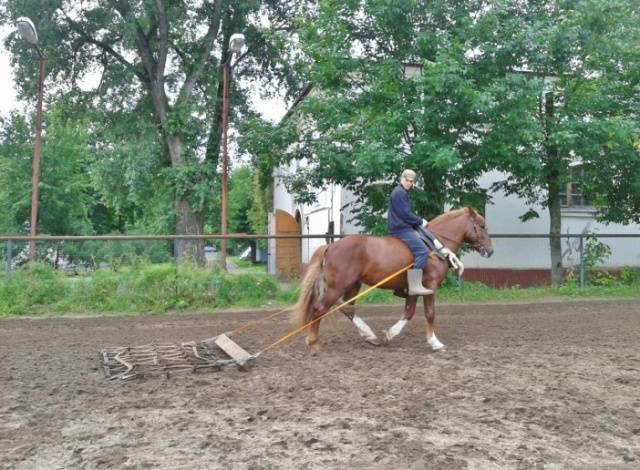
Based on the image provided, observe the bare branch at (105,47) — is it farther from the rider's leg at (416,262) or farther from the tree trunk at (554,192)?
the rider's leg at (416,262)

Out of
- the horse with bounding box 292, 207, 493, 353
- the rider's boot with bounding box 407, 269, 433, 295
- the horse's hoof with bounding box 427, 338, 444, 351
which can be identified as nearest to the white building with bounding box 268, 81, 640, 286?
the horse with bounding box 292, 207, 493, 353

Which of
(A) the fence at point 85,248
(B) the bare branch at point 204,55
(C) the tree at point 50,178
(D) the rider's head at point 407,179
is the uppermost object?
(B) the bare branch at point 204,55

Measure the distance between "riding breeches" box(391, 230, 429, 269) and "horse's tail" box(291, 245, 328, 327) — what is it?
4.29 feet

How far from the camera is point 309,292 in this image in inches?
321

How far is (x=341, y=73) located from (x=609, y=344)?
865 cm

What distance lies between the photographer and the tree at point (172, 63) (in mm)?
20047

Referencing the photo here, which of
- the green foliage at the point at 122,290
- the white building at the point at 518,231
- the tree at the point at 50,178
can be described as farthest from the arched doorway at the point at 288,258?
the tree at the point at 50,178

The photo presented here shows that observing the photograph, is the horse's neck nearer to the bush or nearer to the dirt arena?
the dirt arena

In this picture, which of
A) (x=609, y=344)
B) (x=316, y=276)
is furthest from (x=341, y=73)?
(x=609, y=344)

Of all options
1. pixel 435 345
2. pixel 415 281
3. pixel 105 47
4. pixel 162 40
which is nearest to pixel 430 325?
pixel 435 345

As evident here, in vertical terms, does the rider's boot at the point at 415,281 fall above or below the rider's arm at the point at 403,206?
below

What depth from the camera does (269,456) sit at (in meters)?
4.27

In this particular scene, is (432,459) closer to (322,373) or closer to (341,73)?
(322,373)

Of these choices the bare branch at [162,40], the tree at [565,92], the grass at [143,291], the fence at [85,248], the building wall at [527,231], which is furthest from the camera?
the bare branch at [162,40]
